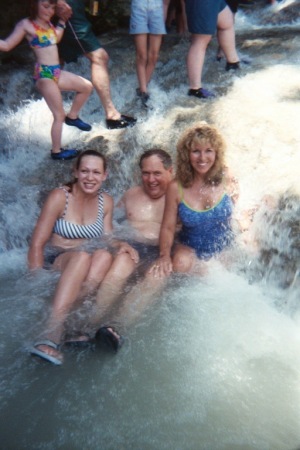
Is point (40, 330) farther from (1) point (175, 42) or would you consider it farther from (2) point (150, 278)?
(1) point (175, 42)

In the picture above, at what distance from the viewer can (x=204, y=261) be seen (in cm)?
436

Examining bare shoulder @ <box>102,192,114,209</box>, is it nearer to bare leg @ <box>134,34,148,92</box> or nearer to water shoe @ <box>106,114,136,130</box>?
water shoe @ <box>106,114,136,130</box>

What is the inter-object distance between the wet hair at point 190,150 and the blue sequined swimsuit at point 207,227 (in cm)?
12

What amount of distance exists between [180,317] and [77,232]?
3.53ft

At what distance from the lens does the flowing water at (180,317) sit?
3.16 m

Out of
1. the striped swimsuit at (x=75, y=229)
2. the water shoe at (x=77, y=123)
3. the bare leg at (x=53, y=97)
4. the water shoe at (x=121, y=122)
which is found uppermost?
the bare leg at (x=53, y=97)

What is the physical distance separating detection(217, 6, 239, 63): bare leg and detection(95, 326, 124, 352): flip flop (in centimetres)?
391

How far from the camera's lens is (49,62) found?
5.13 metres

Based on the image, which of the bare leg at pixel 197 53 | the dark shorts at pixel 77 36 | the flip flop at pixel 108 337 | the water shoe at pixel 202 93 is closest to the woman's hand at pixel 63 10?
the dark shorts at pixel 77 36

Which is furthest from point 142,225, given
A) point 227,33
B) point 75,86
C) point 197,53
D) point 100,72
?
point 227,33

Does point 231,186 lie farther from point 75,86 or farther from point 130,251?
point 75,86

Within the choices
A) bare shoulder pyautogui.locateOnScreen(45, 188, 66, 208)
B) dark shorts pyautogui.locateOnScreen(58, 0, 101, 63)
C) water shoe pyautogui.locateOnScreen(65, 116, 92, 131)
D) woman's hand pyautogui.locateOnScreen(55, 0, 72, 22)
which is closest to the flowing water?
water shoe pyautogui.locateOnScreen(65, 116, 92, 131)

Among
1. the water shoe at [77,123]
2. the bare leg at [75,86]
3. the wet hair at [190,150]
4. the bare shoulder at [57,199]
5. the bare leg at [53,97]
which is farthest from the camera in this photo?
the water shoe at [77,123]

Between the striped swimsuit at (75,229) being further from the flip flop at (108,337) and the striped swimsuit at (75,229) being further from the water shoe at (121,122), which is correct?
the water shoe at (121,122)
